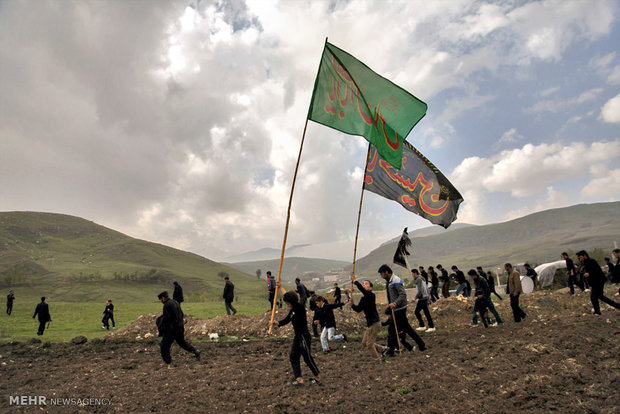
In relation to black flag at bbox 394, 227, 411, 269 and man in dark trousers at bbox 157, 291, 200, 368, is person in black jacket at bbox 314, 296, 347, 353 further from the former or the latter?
man in dark trousers at bbox 157, 291, 200, 368

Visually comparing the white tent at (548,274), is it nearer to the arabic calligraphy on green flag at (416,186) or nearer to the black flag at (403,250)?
the arabic calligraphy on green flag at (416,186)

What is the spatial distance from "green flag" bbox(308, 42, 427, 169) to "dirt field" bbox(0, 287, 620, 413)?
6.14m

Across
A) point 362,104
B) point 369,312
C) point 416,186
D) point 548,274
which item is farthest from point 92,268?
point 369,312

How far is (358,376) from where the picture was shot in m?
8.33

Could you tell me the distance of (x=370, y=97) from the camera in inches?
466

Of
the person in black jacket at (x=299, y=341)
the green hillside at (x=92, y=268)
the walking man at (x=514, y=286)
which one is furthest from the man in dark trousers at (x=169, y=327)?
the green hillside at (x=92, y=268)

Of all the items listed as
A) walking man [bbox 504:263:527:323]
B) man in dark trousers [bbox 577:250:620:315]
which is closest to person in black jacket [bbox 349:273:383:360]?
walking man [bbox 504:263:527:323]

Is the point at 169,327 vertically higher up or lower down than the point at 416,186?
lower down

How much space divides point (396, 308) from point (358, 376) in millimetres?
2433

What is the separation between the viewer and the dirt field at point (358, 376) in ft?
21.4

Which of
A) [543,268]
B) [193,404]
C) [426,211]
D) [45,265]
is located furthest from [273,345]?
[45,265]

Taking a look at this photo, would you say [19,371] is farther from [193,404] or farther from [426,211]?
[426,211]

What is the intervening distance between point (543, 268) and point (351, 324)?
1995 cm

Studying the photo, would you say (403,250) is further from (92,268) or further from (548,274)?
(92,268)
